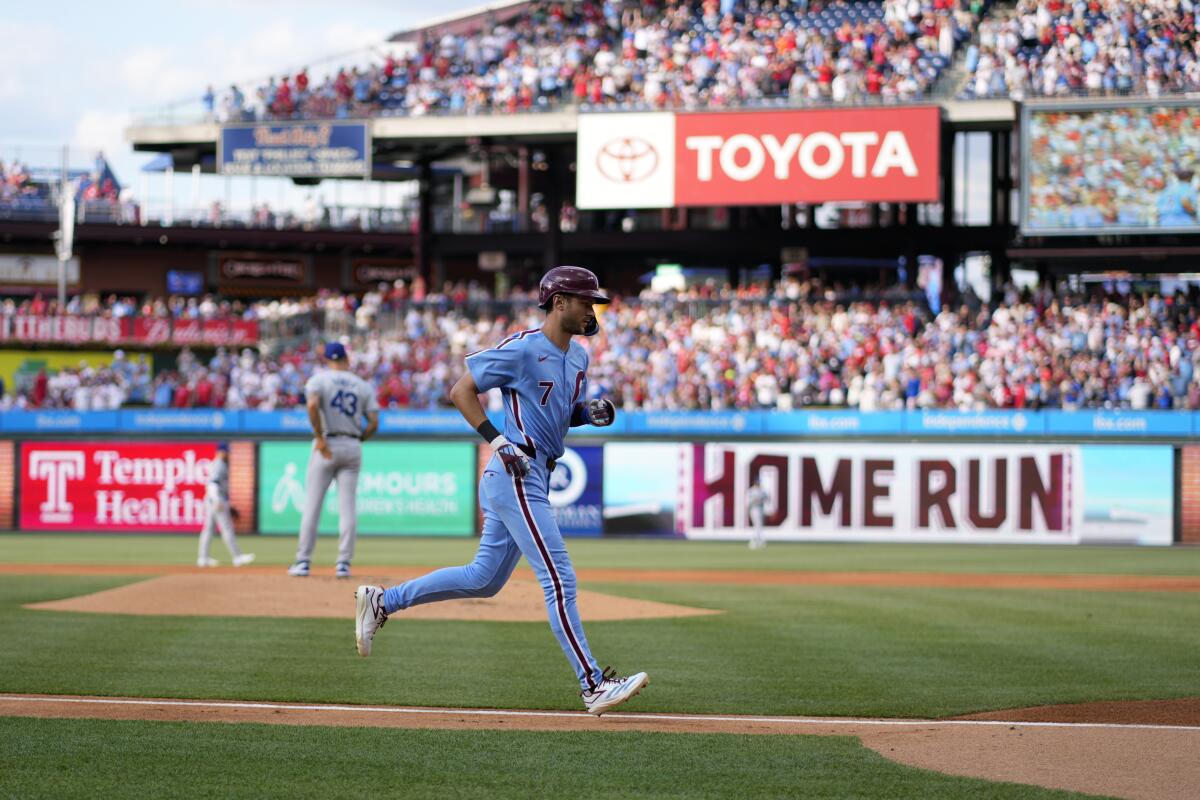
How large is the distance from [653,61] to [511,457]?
3098 cm

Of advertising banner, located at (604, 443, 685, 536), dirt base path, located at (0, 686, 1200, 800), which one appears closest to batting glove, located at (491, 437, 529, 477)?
dirt base path, located at (0, 686, 1200, 800)

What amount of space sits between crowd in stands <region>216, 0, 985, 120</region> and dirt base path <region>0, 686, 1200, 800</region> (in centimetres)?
2788

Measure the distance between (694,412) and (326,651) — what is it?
20.4 meters

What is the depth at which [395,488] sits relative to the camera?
30.8 meters

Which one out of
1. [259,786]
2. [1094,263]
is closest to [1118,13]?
[1094,263]

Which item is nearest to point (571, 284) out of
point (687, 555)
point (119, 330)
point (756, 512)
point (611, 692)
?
point (611, 692)

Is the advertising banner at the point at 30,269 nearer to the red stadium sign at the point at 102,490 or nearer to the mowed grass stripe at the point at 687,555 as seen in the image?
the red stadium sign at the point at 102,490

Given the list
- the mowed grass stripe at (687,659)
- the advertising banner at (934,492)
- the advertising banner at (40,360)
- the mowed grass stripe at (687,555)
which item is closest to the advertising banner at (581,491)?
the mowed grass stripe at (687,555)

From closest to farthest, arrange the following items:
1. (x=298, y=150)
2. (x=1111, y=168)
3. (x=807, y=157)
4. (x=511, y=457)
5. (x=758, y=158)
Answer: (x=511, y=457), (x=1111, y=168), (x=807, y=157), (x=758, y=158), (x=298, y=150)

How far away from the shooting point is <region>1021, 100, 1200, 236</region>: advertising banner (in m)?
30.5

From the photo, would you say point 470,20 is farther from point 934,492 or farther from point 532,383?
point 532,383

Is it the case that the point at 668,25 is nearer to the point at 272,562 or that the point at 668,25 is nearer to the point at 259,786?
the point at 272,562

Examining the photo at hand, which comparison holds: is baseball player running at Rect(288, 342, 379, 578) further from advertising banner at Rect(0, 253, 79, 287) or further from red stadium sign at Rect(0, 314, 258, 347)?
advertising banner at Rect(0, 253, 79, 287)

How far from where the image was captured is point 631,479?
29.7m
